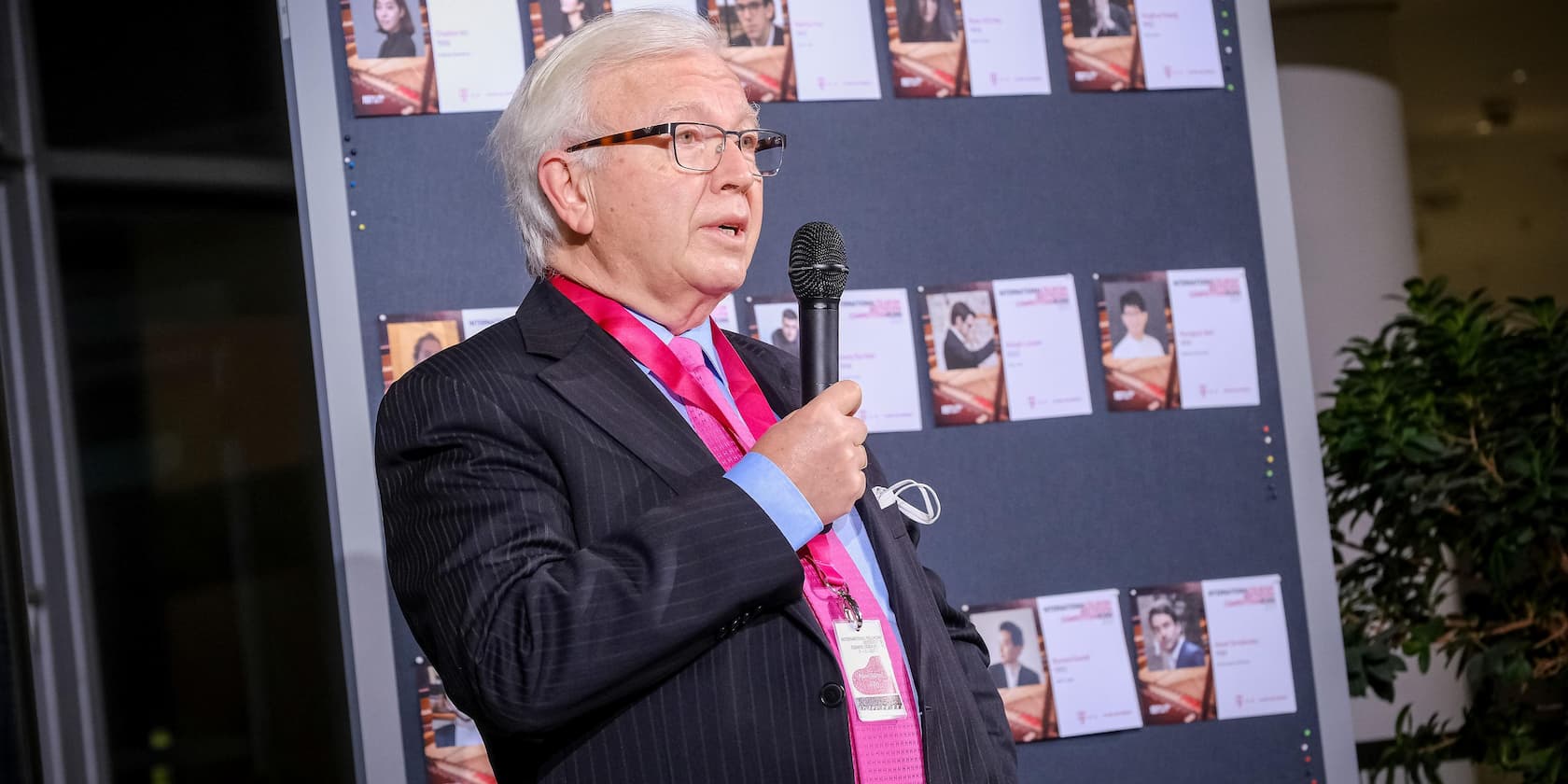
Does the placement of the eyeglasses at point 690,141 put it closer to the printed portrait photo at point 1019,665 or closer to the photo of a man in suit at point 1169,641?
the printed portrait photo at point 1019,665

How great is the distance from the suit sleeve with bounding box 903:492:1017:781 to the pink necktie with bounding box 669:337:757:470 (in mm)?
389

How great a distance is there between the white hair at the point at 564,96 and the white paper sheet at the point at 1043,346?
41.3 inches

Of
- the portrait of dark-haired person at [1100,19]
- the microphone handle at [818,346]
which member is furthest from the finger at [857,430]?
the portrait of dark-haired person at [1100,19]

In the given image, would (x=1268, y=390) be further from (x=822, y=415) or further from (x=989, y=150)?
(x=822, y=415)

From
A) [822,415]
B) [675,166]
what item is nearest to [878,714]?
[822,415]

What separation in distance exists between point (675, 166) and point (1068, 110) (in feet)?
Result: 4.30

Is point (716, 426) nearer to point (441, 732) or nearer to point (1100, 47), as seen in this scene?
point (441, 732)

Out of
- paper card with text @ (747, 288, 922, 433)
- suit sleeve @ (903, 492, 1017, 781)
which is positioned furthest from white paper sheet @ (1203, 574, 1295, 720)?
suit sleeve @ (903, 492, 1017, 781)

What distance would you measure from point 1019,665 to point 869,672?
1.13 metres

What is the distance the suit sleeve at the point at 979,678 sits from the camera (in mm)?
1891

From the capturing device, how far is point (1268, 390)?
2.81 metres

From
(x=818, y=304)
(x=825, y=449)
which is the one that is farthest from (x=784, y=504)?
(x=818, y=304)

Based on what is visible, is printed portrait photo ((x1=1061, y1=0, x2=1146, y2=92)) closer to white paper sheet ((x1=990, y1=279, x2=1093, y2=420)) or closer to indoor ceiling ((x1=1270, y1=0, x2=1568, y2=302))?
white paper sheet ((x1=990, y1=279, x2=1093, y2=420))

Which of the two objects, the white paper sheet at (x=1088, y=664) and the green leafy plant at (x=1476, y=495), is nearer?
the white paper sheet at (x=1088, y=664)
